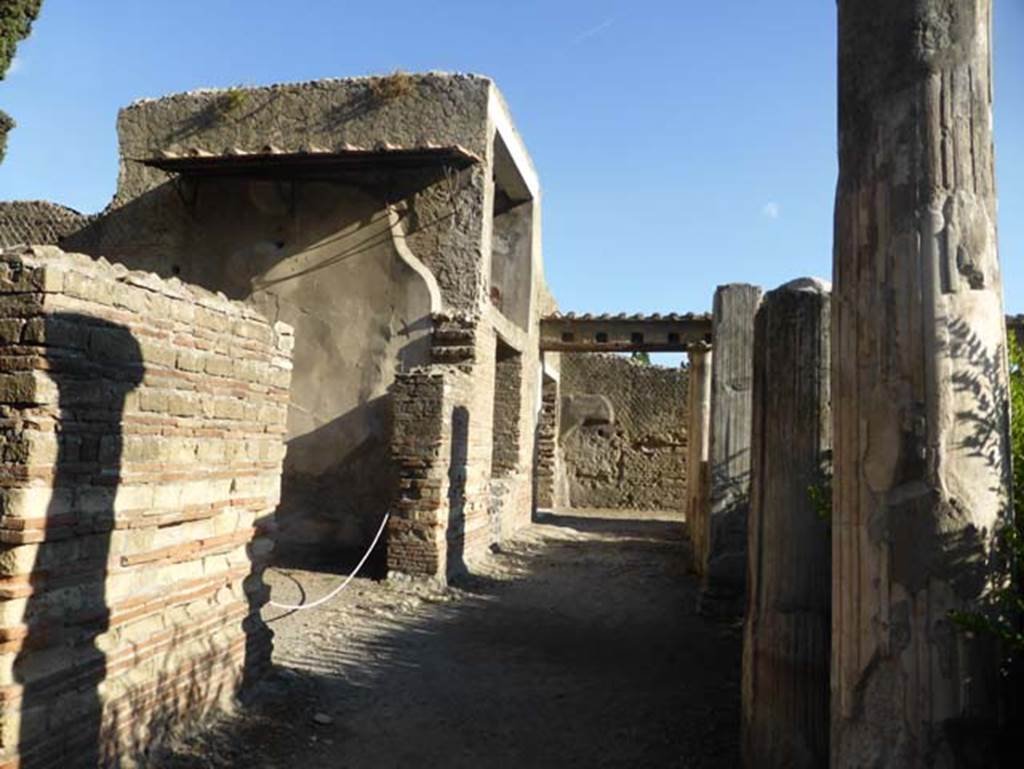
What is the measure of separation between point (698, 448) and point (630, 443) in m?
6.44

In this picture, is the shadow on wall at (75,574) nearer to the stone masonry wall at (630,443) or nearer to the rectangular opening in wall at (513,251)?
the rectangular opening in wall at (513,251)

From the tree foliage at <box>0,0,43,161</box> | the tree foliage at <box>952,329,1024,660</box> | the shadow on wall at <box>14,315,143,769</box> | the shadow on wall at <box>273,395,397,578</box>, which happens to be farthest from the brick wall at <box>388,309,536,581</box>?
the tree foliage at <box>952,329,1024,660</box>

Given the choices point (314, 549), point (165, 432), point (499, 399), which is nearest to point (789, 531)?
point (165, 432)

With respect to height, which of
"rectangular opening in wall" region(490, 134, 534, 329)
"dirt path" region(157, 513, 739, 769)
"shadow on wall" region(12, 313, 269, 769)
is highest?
"rectangular opening in wall" region(490, 134, 534, 329)

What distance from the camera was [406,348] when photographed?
9.27 m

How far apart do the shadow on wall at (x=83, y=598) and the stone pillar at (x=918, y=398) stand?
9.25 ft

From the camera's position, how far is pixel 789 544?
3.64 m

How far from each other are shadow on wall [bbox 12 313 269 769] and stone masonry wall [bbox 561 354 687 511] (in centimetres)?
1489

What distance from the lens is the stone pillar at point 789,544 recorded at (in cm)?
344

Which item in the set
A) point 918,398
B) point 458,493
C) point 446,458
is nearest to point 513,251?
point 458,493

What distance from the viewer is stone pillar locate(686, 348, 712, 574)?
366 inches

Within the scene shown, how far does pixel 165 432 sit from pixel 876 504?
3.00 m

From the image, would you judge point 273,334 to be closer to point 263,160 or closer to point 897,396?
point 897,396

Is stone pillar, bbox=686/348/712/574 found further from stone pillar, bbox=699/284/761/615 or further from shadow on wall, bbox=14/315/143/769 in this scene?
shadow on wall, bbox=14/315/143/769
